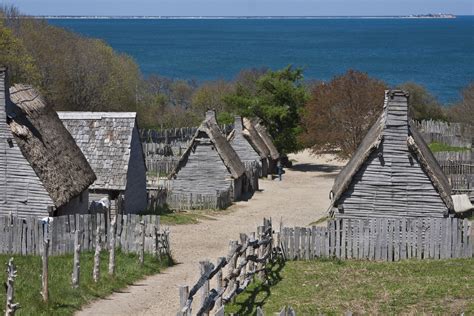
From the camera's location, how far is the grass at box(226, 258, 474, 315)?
766 inches

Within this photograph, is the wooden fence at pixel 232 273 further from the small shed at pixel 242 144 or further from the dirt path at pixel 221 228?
the small shed at pixel 242 144

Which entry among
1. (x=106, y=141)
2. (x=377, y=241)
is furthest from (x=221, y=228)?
(x=377, y=241)

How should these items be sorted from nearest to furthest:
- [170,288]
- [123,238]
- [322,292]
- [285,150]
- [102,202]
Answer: [322,292]
[170,288]
[123,238]
[102,202]
[285,150]

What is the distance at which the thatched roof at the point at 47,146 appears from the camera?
90.8ft

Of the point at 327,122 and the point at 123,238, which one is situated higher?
the point at 327,122

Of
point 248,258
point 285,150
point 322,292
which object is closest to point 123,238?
point 248,258

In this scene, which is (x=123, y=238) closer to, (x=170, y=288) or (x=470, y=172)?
(x=170, y=288)

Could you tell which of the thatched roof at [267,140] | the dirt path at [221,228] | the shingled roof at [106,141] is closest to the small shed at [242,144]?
the dirt path at [221,228]

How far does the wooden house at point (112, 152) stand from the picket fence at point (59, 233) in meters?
8.52

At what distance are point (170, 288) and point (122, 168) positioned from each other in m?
12.9

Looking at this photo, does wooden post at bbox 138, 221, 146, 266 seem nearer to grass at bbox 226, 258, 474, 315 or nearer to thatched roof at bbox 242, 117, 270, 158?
grass at bbox 226, 258, 474, 315

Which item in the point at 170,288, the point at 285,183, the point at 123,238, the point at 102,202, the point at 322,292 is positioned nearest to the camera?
the point at 322,292

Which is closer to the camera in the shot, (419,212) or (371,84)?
(419,212)

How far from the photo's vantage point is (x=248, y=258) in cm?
2205
